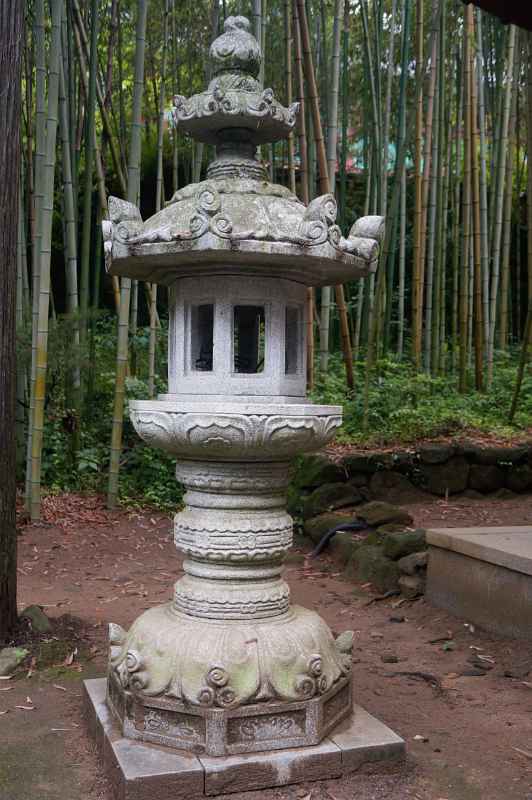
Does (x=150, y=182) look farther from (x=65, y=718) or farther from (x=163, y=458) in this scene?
(x=65, y=718)

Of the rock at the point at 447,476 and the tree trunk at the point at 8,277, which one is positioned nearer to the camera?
the tree trunk at the point at 8,277

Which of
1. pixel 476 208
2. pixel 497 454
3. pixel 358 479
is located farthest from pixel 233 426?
pixel 476 208

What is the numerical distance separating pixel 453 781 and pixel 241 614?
804mm

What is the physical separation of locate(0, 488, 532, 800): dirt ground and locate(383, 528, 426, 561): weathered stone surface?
0.27 metres

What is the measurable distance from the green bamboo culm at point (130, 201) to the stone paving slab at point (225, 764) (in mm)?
3323

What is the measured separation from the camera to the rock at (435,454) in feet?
19.2

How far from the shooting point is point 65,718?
2.83 meters

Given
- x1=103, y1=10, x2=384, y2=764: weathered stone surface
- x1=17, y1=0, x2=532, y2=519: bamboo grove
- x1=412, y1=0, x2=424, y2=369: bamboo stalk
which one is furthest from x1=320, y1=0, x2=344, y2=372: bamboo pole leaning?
x1=103, y1=10, x2=384, y2=764: weathered stone surface

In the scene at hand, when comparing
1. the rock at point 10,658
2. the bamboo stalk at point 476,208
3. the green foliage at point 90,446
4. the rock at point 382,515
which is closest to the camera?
the rock at point 10,658

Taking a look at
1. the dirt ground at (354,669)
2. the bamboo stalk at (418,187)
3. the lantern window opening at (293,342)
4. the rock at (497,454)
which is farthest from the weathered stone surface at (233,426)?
the bamboo stalk at (418,187)

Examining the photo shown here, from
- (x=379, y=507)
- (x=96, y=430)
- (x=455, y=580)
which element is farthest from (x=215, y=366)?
(x=96, y=430)

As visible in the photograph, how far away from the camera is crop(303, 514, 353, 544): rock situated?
532cm

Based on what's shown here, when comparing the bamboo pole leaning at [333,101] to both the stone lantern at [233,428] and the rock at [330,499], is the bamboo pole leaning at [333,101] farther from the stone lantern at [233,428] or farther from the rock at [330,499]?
the stone lantern at [233,428]

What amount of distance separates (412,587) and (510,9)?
300 cm
